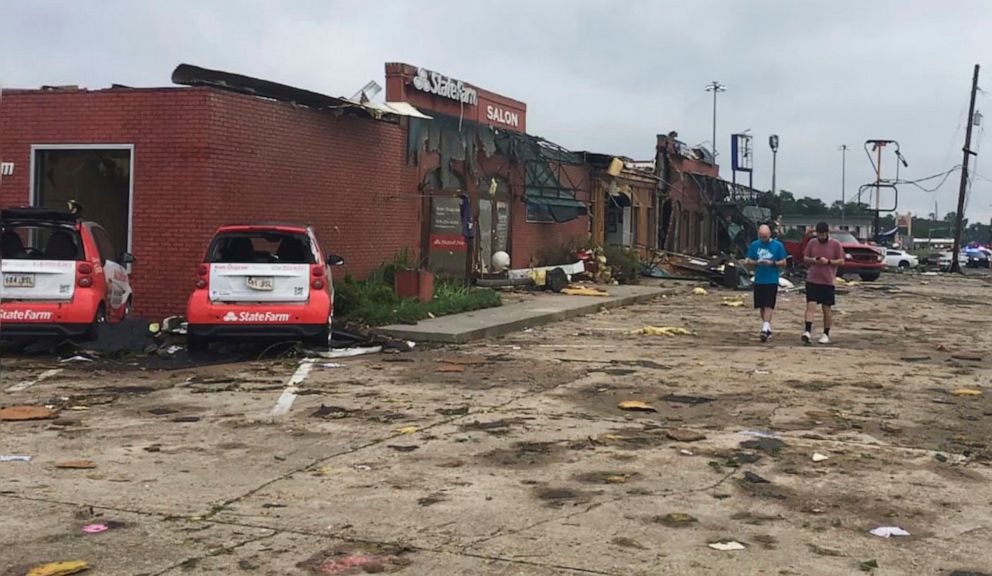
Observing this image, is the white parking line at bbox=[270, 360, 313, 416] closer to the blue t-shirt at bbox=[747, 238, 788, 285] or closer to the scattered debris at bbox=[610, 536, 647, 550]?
the scattered debris at bbox=[610, 536, 647, 550]

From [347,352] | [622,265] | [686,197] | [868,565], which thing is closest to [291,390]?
[347,352]

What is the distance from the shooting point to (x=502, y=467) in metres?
7.11

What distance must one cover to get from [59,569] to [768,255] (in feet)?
41.3

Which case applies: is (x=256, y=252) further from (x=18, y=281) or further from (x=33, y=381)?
(x=33, y=381)

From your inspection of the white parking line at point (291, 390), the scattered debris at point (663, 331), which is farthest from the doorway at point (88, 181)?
the scattered debris at point (663, 331)

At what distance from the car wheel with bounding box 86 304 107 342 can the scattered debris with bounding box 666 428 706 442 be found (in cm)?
775

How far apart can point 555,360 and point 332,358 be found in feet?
9.17

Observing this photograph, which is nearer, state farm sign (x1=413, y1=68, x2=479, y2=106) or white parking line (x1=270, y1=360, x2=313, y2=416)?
white parking line (x1=270, y1=360, x2=313, y2=416)

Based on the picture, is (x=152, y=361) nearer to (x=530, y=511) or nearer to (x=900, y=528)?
(x=530, y=511)

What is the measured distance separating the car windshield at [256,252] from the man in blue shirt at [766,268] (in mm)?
6780

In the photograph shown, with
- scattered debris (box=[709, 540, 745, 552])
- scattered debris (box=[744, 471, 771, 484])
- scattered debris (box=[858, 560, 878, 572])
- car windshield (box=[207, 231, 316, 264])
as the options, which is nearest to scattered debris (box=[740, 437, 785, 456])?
scattered debris (box=[744, 471, 771, 484])

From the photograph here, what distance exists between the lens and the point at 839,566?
509cm

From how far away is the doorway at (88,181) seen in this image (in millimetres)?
16344

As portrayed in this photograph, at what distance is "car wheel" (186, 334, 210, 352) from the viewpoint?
41.8 ft
